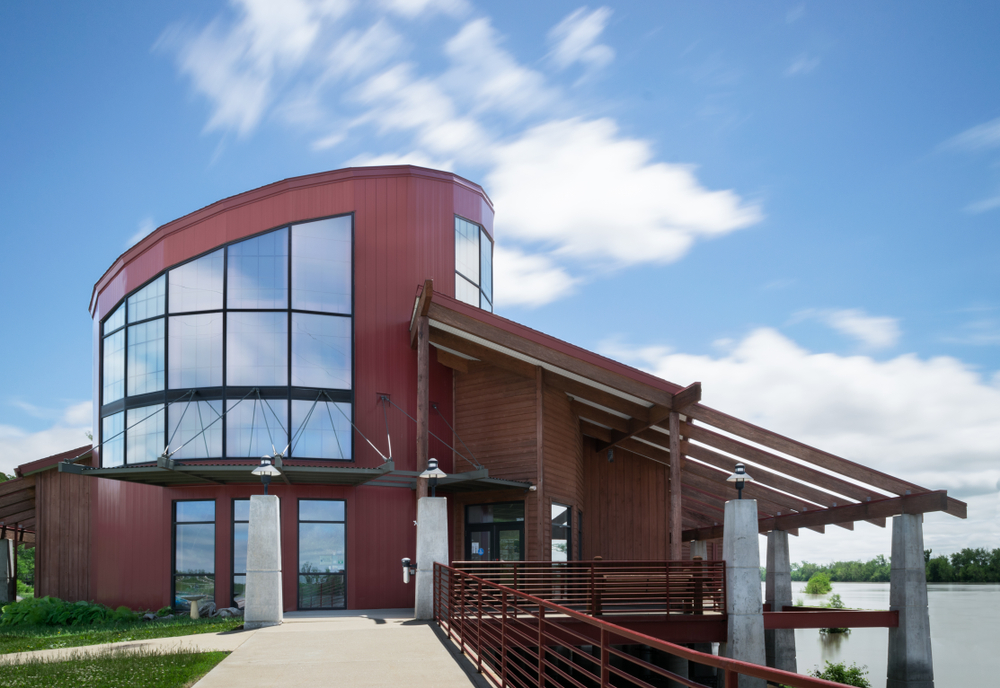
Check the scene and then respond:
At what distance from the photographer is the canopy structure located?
50.7ft

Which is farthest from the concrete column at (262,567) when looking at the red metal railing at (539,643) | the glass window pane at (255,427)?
the glass window pane at (255,427)

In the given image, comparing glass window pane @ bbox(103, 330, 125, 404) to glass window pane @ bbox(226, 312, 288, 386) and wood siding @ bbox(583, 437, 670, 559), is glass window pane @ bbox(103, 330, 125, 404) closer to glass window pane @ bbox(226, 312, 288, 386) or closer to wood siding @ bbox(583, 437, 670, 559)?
glass window pane @ bbox(226, 312, 288, 386)

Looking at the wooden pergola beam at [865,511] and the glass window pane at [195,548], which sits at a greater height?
the wooden pergola beam at [865,511]

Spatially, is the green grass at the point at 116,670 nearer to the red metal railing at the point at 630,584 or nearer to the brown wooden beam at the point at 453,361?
the red metal railing at the point at 630,584

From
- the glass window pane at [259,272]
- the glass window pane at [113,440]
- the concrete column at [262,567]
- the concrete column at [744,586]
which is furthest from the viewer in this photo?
the glass window pane at [113,440]

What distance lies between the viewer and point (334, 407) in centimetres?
2006

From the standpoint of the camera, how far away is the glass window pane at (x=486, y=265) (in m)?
24.0

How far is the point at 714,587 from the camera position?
15102 mm

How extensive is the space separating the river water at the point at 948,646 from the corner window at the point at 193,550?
701 inches

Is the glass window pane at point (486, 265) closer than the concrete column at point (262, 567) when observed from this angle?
No

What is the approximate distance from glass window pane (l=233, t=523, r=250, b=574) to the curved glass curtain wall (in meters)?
1.71

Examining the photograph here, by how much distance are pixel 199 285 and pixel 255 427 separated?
Answer: 382 cm

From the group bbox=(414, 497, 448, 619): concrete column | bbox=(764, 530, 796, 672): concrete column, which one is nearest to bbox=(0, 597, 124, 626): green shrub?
bbox=(414, 497, 448, 619): concrete column

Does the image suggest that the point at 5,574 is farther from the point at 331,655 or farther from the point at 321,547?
the point at 331,655
